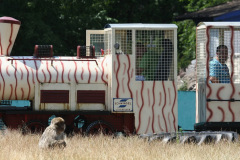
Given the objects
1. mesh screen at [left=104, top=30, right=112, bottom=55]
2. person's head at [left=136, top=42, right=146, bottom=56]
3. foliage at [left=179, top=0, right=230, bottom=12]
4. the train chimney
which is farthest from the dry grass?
foliage at [left=179, top=0, right=230, bottom=12]

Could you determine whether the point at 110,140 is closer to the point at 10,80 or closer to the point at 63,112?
the point at 63,112

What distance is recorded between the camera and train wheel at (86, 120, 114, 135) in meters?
14.4

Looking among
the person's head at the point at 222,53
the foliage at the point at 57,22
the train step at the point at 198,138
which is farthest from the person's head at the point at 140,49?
the foliage at the point at 57,22

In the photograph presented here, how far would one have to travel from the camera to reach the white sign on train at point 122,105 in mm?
14273

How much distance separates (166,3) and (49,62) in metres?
29.2

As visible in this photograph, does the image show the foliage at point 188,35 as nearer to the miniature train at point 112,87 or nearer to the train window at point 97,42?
the train window at point 97,42

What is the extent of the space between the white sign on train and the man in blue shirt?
66.1 inches

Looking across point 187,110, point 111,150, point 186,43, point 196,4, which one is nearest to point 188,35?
point 186,43

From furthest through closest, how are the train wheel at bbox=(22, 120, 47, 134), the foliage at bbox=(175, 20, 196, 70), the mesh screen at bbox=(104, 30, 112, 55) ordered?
1. the foliage at bbox=(175, 20, 196, 70)
2. the mesh screen at bbox=(104, 30, 112, 55)
3. the train wheel at bbox=(22, 120, 47, 134)

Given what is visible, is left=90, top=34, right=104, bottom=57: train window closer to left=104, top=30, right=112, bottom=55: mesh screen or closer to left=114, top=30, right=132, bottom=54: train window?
left=104, top=30, right=112, bottom=55: mesh screen

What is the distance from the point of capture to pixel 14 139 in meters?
13.0

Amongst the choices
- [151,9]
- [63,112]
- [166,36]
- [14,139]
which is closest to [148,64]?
[166,36]

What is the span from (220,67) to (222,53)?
0.28 m

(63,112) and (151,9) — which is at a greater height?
(151,9)
